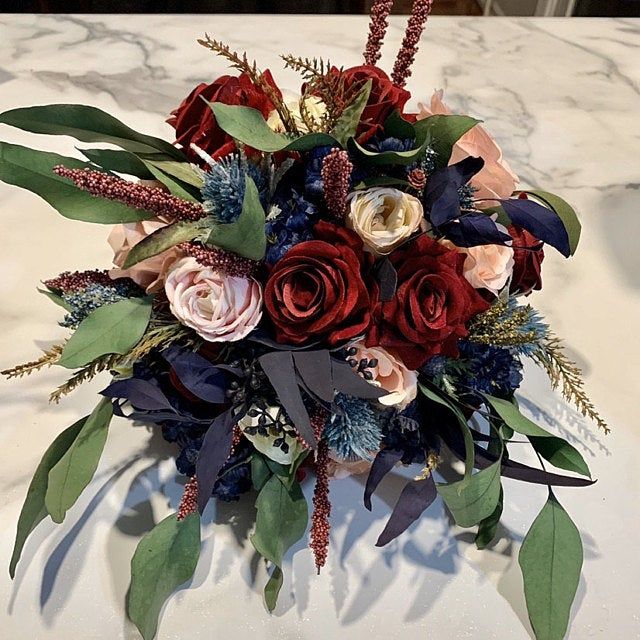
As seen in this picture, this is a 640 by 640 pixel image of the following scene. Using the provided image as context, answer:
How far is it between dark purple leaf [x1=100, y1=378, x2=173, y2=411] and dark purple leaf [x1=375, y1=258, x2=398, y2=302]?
0.17 meters

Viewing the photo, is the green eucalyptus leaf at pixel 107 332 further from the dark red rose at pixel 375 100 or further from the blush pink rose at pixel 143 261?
the dark red rose at pixel 375 100

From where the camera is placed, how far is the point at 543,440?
0.56m

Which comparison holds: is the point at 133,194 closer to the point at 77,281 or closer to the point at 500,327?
the point at 77,281

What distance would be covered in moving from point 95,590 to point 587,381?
51 centimetres

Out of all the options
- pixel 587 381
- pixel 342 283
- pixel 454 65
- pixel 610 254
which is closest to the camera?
pixel 342 283

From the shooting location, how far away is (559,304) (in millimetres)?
808

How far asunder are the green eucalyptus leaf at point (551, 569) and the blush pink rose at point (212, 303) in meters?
0.27

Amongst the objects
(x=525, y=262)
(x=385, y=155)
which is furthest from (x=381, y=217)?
(x=525, y=262)

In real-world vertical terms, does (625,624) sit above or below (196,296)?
below

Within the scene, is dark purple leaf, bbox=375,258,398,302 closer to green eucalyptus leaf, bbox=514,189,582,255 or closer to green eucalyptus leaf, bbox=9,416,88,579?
green eucalyptus leaf, bbox=514,189,582,255

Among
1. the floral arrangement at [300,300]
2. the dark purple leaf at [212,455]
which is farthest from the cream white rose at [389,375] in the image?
the dark purple leaf at [212,455]

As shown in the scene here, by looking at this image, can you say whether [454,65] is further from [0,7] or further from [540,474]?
[0,7]

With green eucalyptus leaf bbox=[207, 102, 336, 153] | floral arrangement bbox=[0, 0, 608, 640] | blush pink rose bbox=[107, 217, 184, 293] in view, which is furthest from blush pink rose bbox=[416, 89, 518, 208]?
blush pink rose bbox=[107, 217, 184, 293]

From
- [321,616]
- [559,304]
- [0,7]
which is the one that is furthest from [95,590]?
[0,7]
